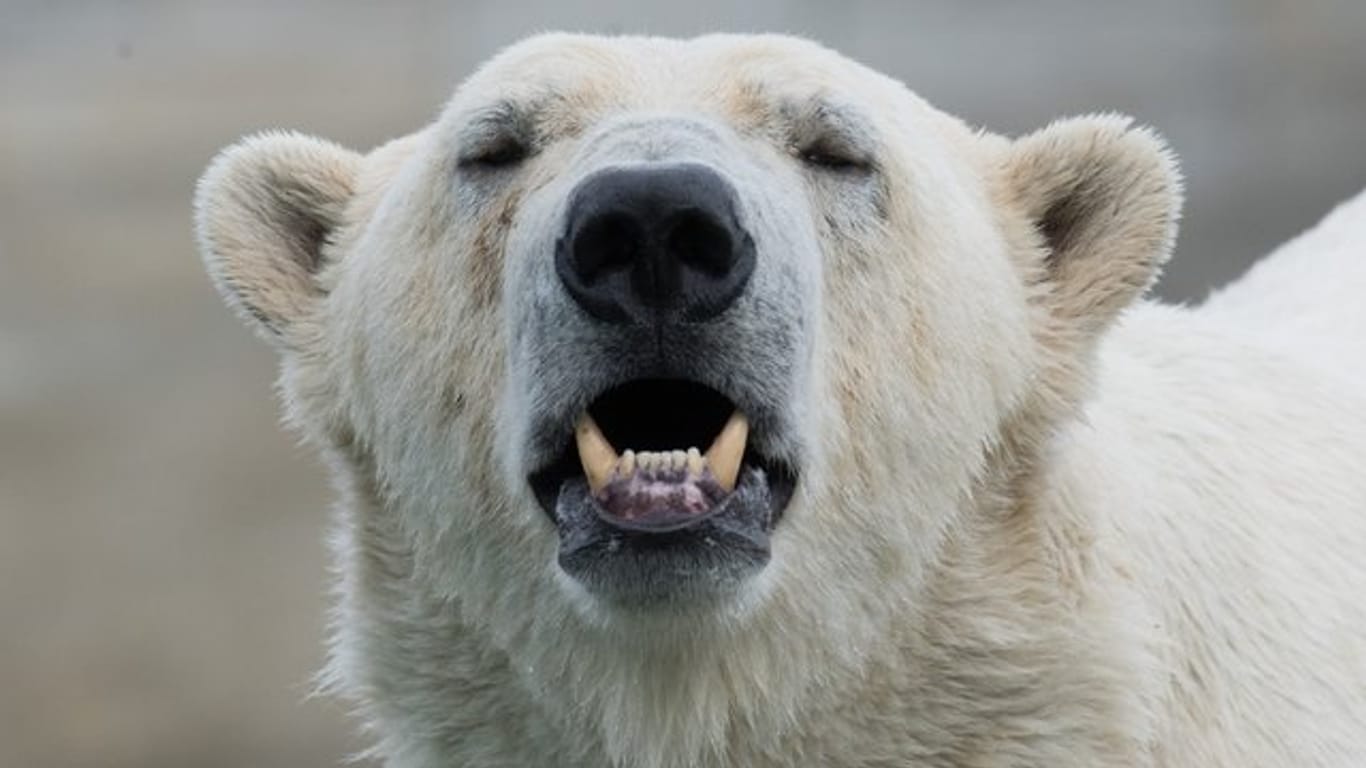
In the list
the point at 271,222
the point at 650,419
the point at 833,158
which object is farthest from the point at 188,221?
the point at 650,419

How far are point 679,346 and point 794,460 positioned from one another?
11.4 inches

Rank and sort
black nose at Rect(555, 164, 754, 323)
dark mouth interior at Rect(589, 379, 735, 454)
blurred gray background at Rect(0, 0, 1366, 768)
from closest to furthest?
black nose at Rect(555, 164, 754, 323)
dark mouth interior at Rect(589, 379, 735, 454)
blurred gray background at Rect(0, 0, 1366, 768)

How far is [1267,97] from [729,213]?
11.7m

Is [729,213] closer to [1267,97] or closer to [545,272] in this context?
[545,272]

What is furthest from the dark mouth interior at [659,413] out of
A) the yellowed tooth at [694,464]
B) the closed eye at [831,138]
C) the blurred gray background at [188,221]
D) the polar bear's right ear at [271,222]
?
the blurred gray background at [188,221]

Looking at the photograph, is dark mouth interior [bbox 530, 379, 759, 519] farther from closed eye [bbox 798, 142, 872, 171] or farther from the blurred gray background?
the blurred gray background

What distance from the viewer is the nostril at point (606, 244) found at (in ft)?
10.7

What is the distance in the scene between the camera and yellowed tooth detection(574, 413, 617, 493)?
3.36 metres

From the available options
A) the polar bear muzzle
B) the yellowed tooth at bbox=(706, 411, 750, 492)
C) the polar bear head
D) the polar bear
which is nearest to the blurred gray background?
the polar bear head

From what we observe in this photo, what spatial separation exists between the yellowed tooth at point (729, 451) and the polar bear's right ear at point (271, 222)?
3.72 ft

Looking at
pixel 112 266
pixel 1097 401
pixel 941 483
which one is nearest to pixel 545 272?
pixel 941 483

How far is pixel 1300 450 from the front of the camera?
166 inches

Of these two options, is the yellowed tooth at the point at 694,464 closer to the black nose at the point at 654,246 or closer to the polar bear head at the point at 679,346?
the polar bear head at the point at 679,346

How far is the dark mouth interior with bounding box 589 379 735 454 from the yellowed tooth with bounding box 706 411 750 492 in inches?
1.3
